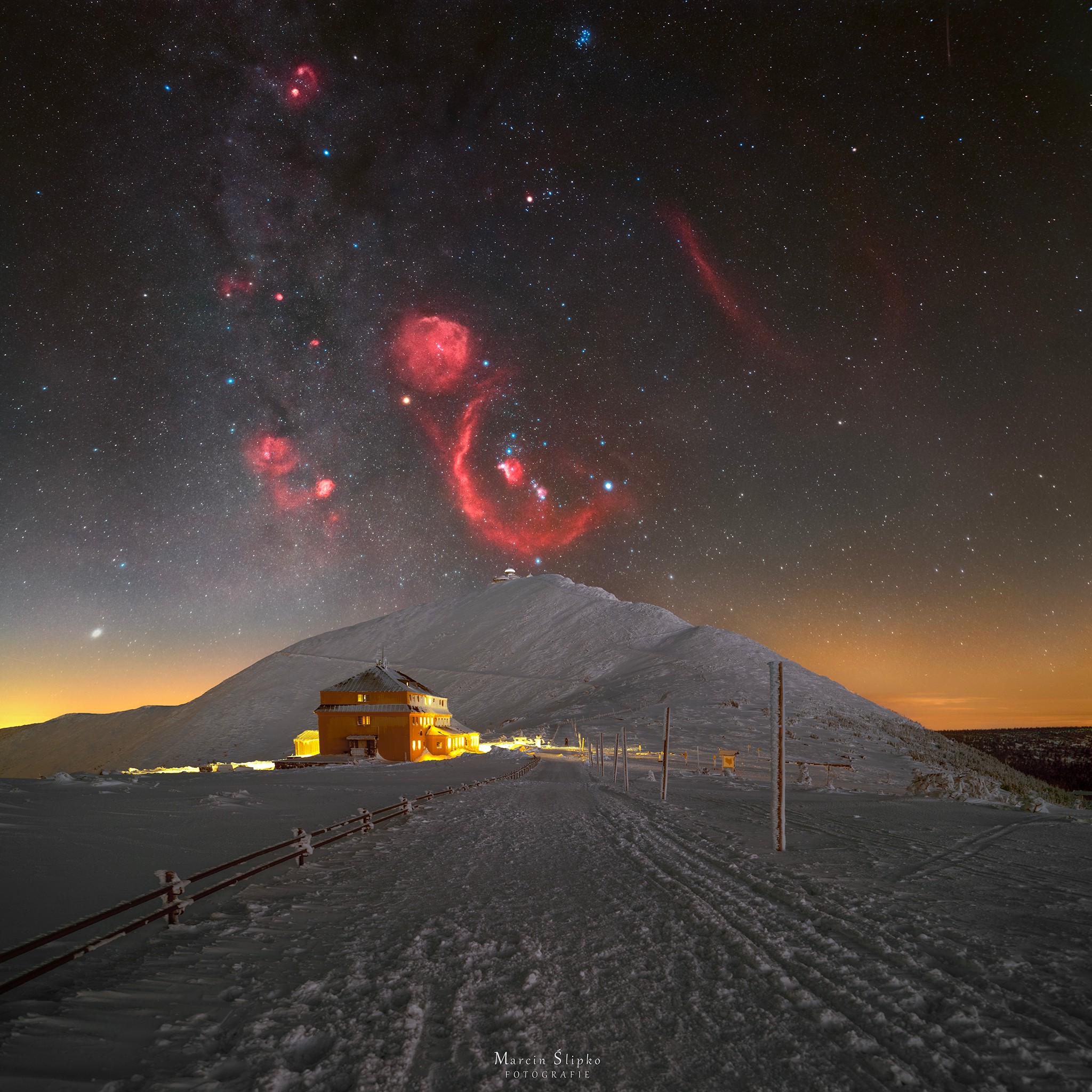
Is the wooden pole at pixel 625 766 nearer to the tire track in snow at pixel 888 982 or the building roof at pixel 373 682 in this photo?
the tire track in snow at pixel 888 982

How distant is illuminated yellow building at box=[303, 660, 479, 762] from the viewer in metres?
62.7

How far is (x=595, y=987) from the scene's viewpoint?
244 inches

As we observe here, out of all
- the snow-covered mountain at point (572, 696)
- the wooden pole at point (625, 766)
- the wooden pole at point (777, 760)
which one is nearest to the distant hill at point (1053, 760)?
the snow-covered mountain at point (572, 696)

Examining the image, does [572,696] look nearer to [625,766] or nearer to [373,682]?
[373,682]

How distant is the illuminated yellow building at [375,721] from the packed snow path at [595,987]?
53.9 m

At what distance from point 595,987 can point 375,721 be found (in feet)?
202

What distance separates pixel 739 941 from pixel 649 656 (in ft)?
505

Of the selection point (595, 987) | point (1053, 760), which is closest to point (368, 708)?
point (595, 987)

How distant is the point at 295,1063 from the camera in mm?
4824

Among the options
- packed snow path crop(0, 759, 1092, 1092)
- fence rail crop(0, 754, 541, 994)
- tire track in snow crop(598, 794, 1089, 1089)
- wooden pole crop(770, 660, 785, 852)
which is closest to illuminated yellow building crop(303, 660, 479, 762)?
fence rail crop(0, 754, 541, 994)

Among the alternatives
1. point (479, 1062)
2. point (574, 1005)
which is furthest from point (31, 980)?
point (574, 1005)

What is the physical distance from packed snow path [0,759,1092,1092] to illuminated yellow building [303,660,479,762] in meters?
53.9

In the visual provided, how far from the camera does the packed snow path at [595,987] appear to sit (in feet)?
15.4
